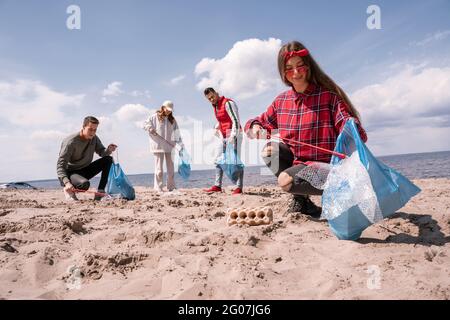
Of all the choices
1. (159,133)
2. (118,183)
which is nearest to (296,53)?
(118,183)

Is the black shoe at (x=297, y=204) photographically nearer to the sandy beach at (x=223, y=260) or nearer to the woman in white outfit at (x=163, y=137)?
the sandy beach at (x=223, y=260)

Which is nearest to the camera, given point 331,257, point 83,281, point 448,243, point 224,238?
point 83,281

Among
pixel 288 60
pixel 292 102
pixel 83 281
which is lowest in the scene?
pixel 83 281

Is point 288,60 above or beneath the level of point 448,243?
above

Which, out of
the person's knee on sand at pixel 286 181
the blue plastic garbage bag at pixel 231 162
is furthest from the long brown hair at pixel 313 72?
the blue plastic garbage bag at pixel 231 162

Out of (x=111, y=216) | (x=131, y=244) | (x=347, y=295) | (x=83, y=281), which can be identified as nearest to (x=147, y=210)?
(x=111, y=216)

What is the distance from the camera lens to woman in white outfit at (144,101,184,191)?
5578mm

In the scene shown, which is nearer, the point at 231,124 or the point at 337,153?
the point at 337,153

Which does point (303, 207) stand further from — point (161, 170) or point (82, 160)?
point (82, 160)

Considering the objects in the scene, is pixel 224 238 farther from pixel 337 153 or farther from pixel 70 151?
pixel 70 151

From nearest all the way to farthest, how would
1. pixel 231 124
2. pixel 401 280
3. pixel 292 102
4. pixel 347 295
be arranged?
pixel 347 295 → pixel 401 280 → pixel 292 102 → pixel 231 124

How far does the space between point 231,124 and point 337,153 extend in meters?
3.04

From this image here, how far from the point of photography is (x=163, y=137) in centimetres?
566

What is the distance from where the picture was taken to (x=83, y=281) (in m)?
1.70
